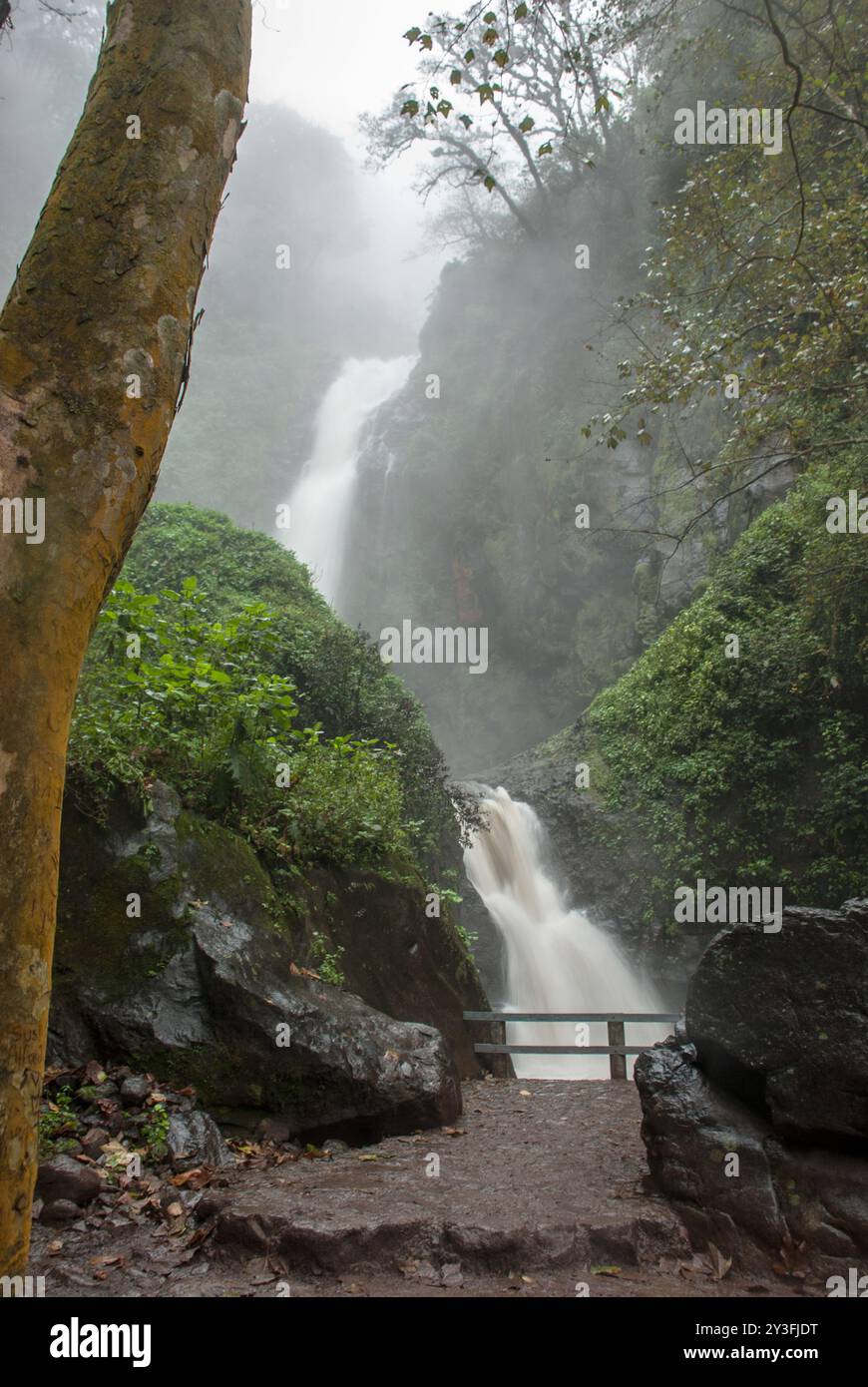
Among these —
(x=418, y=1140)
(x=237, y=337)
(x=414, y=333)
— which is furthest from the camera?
(x=414, y=333)

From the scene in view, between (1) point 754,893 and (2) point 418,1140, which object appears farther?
(1) point 754,893

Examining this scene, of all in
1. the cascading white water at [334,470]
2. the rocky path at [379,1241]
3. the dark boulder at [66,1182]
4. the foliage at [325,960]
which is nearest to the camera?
the rocky path at [379,1241]

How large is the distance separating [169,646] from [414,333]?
5760 centimetres

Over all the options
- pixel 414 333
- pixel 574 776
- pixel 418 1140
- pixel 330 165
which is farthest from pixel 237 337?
pixel 418 1140

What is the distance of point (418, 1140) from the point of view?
606 centimetres

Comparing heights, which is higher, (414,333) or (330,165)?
(330,165)

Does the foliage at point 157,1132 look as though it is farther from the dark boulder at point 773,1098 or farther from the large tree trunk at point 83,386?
the large tree trunk at point 83,386

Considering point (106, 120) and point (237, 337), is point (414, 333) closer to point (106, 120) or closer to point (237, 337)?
point (237, 337)

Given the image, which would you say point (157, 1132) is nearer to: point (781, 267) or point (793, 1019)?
A: point (793, 1019)

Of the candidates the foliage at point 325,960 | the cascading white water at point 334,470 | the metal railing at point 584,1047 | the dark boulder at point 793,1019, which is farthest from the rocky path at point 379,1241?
the cascading white water at point 334,470

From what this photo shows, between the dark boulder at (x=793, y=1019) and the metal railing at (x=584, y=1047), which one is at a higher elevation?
the dark boulder at (x=793, y=1019)

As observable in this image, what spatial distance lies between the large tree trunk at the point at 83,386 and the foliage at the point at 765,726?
11.2 meters

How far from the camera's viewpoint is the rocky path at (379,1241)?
11.7 feet

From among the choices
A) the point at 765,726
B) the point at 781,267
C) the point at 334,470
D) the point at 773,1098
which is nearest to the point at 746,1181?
the point at 773,1098
